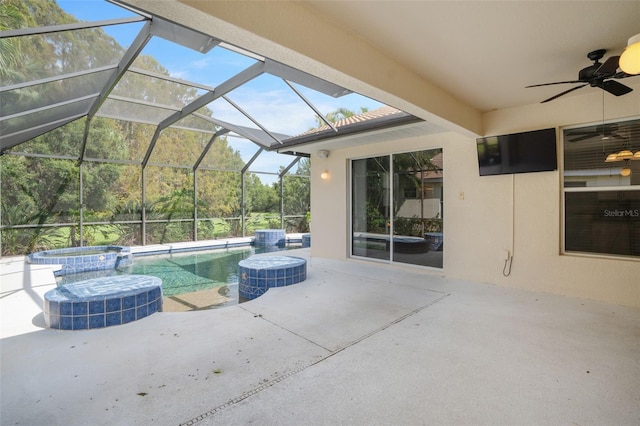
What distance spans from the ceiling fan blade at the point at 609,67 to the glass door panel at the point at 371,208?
4366 mm

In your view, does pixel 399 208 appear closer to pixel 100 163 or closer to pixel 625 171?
pixel 625 171

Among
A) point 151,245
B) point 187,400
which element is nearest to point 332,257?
point 187,400

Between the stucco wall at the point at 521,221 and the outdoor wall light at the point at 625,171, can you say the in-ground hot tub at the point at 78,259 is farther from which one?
the outdoor wall light at the point at 625,171

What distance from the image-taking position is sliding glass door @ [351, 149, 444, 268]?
22.3 ft

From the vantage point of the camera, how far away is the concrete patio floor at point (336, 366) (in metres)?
Result: 2.25

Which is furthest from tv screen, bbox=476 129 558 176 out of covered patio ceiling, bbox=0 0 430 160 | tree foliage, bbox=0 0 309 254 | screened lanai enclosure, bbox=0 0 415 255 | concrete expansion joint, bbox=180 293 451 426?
tree foliage, bbox=0 0 309 254

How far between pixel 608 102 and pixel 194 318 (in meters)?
7.01

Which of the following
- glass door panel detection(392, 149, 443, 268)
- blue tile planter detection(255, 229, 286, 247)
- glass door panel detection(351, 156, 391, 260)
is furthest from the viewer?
blue tile planter detection(255, 229, 286, 247)

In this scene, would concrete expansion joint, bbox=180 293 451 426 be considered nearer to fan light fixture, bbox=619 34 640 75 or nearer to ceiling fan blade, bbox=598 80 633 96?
fan light fixture, bbox=619 34 640 75

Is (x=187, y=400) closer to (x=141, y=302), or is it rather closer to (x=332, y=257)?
(x=141, y=302)

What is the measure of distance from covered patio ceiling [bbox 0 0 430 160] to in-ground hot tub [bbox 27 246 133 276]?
3.35m

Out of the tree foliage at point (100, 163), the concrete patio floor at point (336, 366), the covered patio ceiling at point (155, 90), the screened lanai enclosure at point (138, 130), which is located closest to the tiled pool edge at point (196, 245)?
the screened lanai enclosure at point (138, 130)

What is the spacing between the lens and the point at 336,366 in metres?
2.90

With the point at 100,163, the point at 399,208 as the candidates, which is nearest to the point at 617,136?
the point at 399,208
